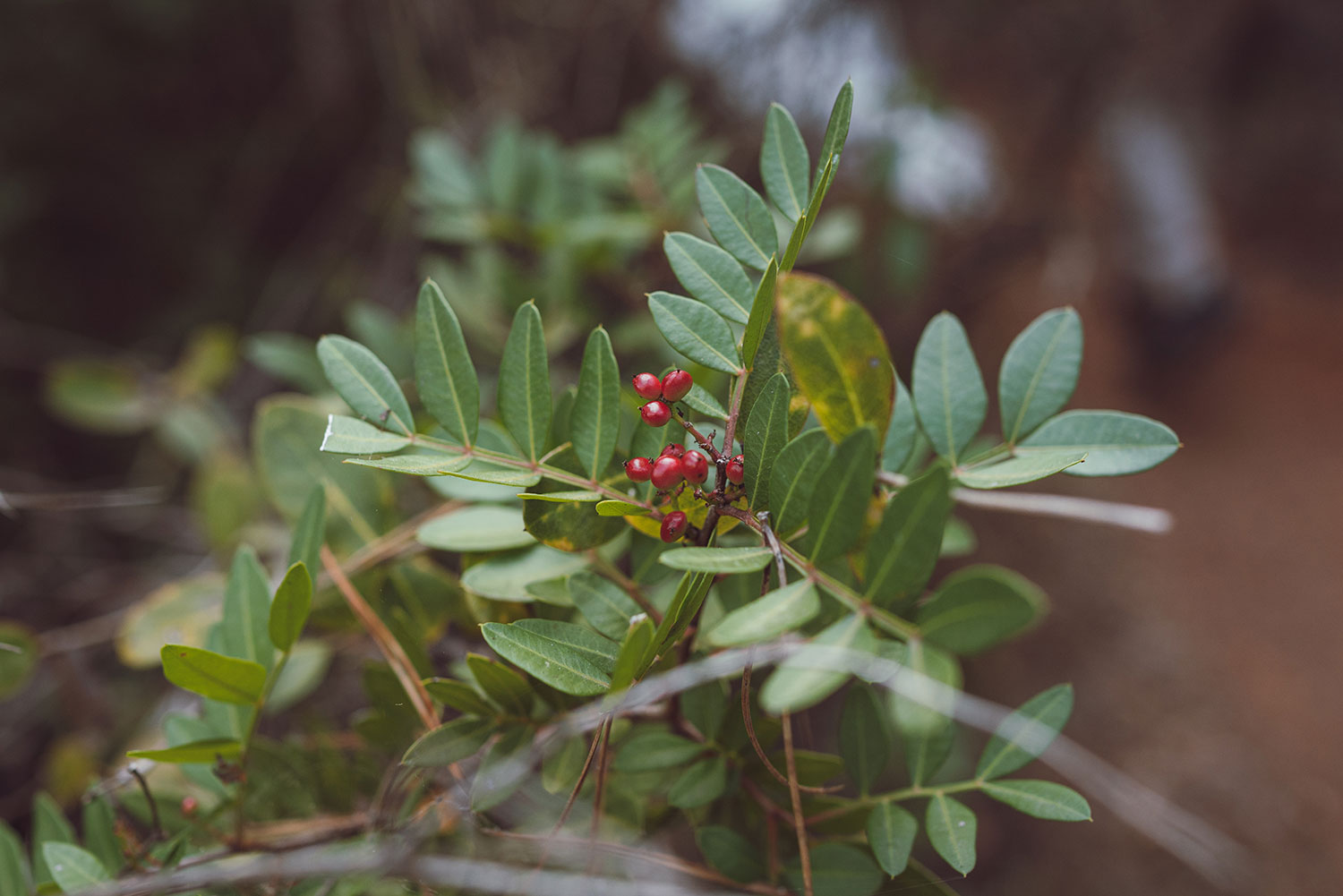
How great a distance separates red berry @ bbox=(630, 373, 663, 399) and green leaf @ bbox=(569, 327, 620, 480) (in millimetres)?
18

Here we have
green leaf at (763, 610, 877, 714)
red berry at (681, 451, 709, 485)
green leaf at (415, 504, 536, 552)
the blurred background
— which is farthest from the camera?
the blurred background

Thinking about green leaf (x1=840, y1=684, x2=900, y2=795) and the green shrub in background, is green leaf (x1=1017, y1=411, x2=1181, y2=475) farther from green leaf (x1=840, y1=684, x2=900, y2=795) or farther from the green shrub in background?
green leaf (x1=840, y1=684, x2=900, y2=795)

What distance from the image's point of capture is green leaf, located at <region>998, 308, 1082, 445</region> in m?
0.44

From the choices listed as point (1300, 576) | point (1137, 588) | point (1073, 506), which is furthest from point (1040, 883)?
point (1073, 506)

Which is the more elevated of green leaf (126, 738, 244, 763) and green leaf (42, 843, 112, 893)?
green leaf (126, 738, 244, 763)

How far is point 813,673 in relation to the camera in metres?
0.27

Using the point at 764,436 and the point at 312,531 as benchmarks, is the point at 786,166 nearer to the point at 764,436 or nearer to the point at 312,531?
the point at 764,436

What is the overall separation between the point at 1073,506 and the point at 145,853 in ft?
2.20

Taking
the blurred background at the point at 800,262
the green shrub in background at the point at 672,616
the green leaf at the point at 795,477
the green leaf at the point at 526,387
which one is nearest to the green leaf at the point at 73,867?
the green shrub in background at the point at 672,616

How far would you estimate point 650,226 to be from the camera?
2.85 ft

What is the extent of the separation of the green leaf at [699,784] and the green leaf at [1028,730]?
15 cm

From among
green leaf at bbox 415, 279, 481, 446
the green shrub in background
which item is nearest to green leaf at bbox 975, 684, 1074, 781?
the green shrub in background

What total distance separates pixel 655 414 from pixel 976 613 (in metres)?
0.19

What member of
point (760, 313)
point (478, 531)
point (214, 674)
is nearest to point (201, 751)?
point (214, 674)
